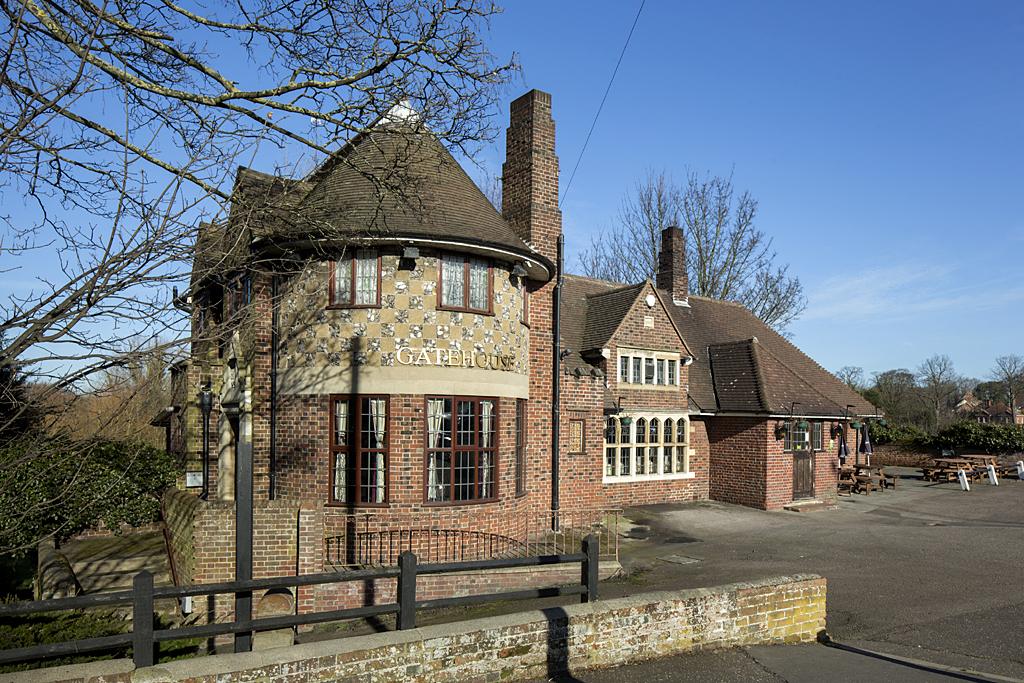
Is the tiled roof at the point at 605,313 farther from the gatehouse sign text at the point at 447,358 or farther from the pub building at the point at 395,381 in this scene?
the gatehouse sign text at the point at 447,358

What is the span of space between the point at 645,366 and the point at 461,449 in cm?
949

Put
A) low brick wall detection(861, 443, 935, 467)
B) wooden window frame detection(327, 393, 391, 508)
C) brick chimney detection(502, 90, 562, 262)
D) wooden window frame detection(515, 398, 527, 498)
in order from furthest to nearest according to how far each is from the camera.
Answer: low brick wall detection(861, 443, 935, 467)
brick chimney detection(502, 90, 562, 262)
wooden window frame detection(515, 398, 527, 498)
wooden window frame detection(327, 393, 391, 508)

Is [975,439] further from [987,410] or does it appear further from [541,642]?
[987,410]

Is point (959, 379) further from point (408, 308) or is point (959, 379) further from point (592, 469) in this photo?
point (408, 308)

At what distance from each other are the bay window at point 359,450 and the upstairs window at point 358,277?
1860 millimetres

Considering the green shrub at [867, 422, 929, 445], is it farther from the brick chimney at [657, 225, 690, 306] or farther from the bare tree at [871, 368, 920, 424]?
the bare tree at [871, 368, 920, 424]

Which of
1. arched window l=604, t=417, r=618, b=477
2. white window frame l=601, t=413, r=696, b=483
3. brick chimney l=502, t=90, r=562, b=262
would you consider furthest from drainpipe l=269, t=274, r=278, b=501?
arched window l=604, t=417, r=618, b=477

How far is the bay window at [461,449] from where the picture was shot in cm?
1342

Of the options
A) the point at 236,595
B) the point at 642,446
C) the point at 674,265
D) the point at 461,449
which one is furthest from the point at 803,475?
the point at 236,595

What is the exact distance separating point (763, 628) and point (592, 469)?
924 cm

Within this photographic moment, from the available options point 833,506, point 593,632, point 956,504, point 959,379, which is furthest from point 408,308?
point 959,379

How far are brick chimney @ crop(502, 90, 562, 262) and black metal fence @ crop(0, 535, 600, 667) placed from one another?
10.7m

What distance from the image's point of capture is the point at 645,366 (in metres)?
→ 21.7

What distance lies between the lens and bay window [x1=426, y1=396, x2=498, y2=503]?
44.0 ft
